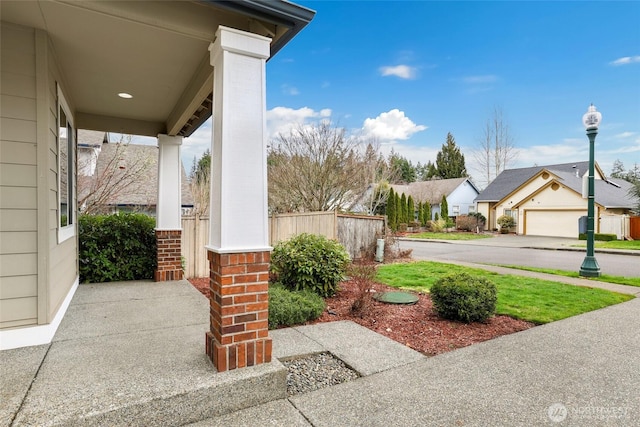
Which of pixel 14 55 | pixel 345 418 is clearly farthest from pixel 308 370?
pixel 14 55

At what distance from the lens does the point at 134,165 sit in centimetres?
908

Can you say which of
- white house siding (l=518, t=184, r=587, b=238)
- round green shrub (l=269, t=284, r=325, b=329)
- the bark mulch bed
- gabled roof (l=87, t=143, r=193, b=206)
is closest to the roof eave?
round green shrub (l=269, t=284, r=325, b=329)

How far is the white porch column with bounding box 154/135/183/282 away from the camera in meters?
6.14

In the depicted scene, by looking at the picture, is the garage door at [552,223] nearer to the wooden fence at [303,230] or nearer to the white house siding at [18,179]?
the wooden fence at [303,230]

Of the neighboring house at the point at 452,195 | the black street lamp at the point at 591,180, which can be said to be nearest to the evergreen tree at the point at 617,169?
the neighboring house at the point at 452,195

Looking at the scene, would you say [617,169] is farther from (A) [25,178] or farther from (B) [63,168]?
(A) [25,178]

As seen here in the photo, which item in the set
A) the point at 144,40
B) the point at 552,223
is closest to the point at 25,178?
the point at 144,40

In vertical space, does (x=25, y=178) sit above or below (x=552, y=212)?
above

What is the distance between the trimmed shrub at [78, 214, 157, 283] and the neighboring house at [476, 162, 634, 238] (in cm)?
2296

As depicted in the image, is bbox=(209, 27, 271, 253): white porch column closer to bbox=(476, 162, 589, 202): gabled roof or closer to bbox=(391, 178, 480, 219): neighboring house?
bbox=(476, 162, 589, 202): gabled roof

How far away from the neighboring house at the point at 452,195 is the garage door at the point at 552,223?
9.69m

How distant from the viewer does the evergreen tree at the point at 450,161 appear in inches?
1745

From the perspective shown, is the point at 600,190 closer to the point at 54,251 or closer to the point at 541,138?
the point at 541,138

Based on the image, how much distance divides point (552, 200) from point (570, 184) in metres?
1.42
